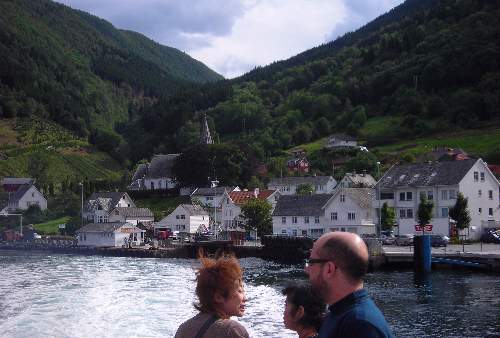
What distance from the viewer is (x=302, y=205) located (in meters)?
90.2

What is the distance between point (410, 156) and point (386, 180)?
117 feet

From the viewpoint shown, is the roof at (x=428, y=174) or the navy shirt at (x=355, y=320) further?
the roof at (x=428, y=174)

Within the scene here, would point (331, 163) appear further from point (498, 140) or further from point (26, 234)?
point (26, 234)

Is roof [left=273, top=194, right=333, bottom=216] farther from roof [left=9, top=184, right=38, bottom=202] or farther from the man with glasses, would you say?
the man with glasses

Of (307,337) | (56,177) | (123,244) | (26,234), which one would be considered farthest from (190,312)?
(56,177)

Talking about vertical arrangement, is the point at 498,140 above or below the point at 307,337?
above

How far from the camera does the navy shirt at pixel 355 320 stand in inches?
188

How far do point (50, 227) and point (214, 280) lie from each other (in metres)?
125

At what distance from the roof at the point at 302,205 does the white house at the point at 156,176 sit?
60739mm

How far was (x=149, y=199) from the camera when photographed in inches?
5389

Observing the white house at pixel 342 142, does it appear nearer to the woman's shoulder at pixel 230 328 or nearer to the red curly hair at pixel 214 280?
the red curly hair at pixel 214 280

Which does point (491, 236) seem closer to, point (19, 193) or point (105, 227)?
point (105, 227)

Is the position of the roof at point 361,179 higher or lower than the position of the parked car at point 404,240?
higher

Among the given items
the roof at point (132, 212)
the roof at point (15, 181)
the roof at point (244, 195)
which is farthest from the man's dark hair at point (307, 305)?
the roof at point (15, 181)
